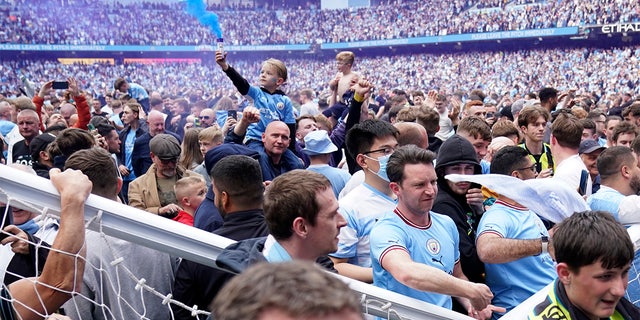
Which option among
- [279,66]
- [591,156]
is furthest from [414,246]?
[279,66]

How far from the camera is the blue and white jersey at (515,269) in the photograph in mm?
3506

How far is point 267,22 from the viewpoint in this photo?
49.3 meters

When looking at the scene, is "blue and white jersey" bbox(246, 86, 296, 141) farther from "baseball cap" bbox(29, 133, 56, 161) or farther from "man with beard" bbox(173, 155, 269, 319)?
"man with beard" bbox(173, 155, 269, 319)

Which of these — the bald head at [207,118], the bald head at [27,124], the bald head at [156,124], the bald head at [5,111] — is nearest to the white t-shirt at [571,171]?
the bald head at [156,124]

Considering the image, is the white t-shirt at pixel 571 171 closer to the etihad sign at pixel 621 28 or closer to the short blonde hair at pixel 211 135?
the short blonde hair at pixel 211 135

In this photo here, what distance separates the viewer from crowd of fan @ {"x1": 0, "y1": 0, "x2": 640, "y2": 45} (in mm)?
37750

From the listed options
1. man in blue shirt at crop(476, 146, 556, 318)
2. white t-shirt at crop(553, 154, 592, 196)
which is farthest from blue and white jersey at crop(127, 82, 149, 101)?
man in blue shirt at crop(476, 146, 556, 318)

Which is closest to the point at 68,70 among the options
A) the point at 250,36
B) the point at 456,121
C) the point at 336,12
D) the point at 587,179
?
the point at 250,36

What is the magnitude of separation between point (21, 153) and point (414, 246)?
5261 millimetres

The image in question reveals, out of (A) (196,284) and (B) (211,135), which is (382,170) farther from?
(B) (211,135)

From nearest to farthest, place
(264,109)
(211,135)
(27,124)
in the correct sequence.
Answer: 1. (211,135)
2. (264,109)
3. (27,124)

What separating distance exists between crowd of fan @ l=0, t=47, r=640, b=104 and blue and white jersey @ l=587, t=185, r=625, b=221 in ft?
75.8

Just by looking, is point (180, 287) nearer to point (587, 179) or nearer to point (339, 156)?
point (587, 179)

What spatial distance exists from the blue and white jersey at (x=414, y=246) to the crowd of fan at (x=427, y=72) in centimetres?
2394
